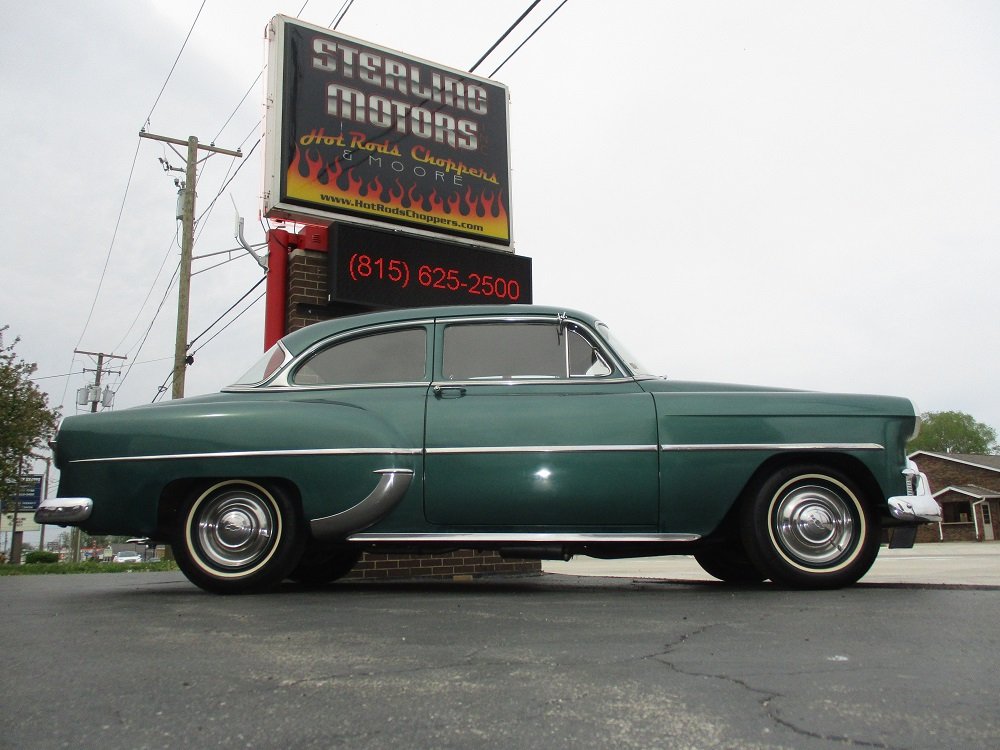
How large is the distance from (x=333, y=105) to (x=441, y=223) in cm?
178

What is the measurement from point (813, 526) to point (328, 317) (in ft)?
16.0

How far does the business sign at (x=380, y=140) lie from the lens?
29.4 feet

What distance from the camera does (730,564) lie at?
5684mm

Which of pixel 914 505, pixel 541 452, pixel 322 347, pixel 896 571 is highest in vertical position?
pixel 322 347

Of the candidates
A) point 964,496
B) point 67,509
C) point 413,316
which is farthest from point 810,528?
point 964,496

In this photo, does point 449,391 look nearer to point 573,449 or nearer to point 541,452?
point 541,452

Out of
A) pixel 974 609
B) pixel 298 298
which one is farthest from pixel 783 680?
pixel 298 298

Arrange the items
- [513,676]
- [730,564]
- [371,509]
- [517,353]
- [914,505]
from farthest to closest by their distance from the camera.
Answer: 1. [730,564]
2. [517,353]
3. [371,509]
4. [914,505]
5. [513,676]

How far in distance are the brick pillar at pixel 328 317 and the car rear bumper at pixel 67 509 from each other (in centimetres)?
309

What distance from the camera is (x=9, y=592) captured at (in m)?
5.88

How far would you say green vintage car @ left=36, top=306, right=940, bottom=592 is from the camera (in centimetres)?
465

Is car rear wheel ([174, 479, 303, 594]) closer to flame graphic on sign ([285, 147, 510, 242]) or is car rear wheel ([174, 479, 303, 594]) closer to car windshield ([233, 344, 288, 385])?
car windshield ([233, 344, 288, 385])

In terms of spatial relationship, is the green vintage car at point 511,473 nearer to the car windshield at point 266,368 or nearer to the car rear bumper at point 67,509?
the car rear bumper at point 67,509

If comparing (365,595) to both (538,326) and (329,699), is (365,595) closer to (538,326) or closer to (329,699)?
(538,326)
